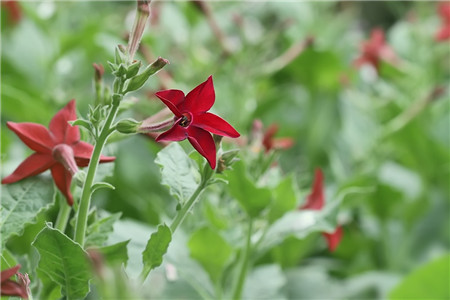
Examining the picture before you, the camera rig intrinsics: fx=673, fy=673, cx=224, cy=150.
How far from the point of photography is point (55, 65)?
1085 mm

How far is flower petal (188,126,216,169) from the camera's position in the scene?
361mm

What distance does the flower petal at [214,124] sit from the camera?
1.21ft

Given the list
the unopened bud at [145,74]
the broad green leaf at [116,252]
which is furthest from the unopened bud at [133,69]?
the broad green leaf at [116,252]

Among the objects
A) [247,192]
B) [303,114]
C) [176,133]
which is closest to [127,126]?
[176,133]

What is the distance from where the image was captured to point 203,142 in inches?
14.4

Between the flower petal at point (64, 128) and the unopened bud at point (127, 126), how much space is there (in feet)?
0.23

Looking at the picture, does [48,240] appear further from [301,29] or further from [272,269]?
[301,29]

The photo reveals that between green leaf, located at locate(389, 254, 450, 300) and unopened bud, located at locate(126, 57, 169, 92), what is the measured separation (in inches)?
16.9

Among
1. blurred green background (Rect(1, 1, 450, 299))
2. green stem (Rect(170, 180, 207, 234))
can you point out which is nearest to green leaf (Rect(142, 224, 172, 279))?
green stem (Rect(170, 180, 207, 234))

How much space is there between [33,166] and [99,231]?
6 cm

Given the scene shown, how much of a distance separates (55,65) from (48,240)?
0.77 metres

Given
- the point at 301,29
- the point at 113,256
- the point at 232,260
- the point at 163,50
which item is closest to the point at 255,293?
the point at 232,260

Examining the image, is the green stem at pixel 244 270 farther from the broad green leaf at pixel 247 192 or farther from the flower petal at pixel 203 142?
the flower petal at pixel 203 142

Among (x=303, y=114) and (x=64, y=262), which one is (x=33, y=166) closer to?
(x=64, y=262)
